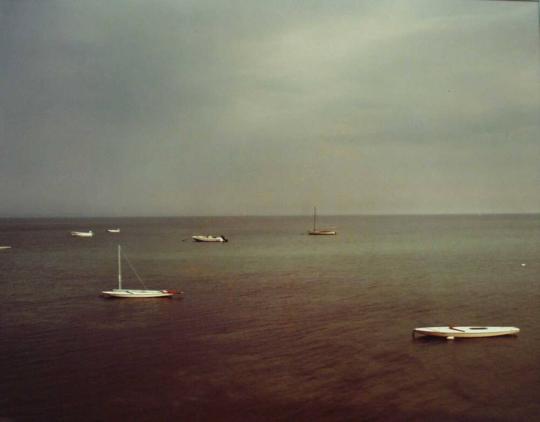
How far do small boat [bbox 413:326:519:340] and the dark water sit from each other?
21.5 inches

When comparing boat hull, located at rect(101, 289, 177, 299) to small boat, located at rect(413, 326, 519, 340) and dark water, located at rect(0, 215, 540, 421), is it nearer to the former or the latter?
dark water, located at rect(0, 215, 540, 421)

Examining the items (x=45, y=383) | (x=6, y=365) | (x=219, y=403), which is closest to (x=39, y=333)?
(x=6, y=365)

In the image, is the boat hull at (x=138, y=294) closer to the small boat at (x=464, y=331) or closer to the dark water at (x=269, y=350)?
the dark water at (x=269, y=350)

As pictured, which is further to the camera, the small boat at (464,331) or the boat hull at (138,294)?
the boat hull at (138,294)

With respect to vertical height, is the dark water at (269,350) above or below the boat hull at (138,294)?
below

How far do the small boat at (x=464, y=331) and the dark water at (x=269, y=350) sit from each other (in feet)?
1.79

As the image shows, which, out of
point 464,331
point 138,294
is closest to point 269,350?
point 464,331

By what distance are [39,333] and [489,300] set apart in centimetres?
2731

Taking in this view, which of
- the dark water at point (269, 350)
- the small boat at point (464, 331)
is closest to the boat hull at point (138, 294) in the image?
the dark water at point (269, 350)

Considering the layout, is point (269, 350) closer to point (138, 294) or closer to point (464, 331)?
point (464, 331)

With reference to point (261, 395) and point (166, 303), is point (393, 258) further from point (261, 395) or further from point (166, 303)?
point (261, 395)

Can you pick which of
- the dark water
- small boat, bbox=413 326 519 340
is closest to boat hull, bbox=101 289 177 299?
the dark water

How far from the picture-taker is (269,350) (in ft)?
78.0

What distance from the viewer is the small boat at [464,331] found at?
1025 inches
